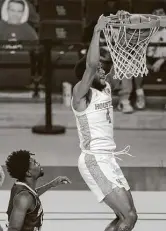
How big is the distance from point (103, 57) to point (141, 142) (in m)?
1.69

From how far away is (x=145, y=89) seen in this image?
1120cm

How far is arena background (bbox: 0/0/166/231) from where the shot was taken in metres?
5.96

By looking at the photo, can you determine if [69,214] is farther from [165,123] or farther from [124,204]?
[165,123]

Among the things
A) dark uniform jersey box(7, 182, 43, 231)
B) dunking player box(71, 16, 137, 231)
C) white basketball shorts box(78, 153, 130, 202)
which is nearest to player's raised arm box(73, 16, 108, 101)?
dunking player box(71, 16, 137, 231)

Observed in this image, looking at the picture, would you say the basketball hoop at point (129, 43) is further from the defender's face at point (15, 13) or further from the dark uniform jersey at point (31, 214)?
the defender's face at point (15, 13)

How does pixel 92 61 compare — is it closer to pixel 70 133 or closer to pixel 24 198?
pixel 24 198

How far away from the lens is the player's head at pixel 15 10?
440 inches

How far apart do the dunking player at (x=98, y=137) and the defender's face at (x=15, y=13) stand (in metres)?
6.33

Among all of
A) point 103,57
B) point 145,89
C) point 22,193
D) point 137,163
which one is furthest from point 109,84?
point 145,89

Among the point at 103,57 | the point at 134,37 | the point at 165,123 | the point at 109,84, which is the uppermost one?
the point at 134,37

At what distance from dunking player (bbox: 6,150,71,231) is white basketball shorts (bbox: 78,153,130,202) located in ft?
1.51

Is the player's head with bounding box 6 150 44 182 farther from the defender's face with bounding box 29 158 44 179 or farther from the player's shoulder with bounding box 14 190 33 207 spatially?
the player's shoulder with bounding box 14 190 33 207

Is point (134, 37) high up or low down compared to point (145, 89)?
up

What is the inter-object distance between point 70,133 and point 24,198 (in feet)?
18.1
